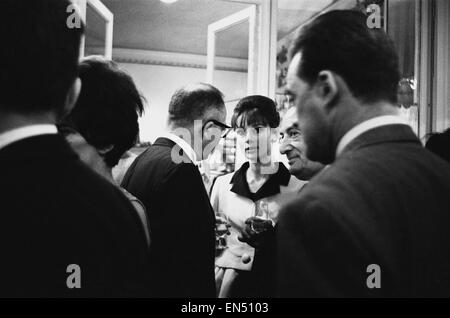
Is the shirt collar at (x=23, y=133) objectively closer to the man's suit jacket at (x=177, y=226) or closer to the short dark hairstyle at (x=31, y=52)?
the short dark hairstyle at (x=31, y=52)

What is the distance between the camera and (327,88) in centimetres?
77

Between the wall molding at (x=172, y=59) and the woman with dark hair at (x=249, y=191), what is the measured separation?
5249 millimetres

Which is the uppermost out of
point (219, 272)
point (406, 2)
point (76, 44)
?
point (406, 2)

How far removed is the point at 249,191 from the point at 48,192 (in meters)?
1.46

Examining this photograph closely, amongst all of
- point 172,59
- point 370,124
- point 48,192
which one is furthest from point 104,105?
point 172,59

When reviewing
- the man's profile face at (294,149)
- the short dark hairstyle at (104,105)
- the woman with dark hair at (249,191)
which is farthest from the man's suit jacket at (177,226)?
the man's profile face at (294,149)

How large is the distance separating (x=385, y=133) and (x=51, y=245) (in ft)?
1.90

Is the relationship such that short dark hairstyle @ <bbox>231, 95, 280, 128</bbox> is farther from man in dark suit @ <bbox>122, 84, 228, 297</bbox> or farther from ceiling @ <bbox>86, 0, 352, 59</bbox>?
ceiling @ <bbox>86, 0, 352, 59</bbox>

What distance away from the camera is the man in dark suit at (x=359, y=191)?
641 millimetres

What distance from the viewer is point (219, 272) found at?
1.92m

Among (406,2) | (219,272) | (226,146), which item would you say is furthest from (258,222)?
(406,2)

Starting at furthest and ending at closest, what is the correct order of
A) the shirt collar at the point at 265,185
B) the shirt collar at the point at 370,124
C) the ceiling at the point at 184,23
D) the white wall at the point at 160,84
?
the white wall at the point at 160,84 < the ceiling at the point at 184,23 < the shirt collar at the point at 265,185 < the shirt collar at the point at 370,124

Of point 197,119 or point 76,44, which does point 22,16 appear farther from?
point 197,119

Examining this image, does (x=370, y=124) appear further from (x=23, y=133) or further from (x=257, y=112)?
(x=257, y=112)
